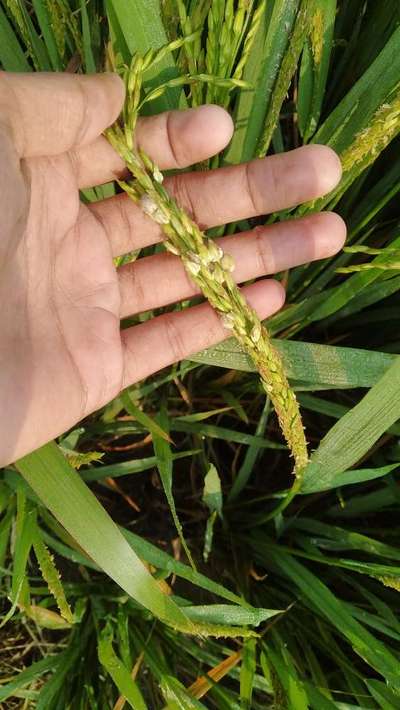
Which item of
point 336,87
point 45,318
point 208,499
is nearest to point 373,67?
point 336,87

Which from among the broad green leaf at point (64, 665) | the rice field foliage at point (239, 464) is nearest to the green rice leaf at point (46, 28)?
the rice field foliage at point (239, 464)

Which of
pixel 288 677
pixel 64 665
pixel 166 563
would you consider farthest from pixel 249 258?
pixel 64 665

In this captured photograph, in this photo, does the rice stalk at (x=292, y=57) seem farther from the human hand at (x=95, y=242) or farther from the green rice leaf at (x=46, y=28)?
the green rice leaf at (x=46, y=28)

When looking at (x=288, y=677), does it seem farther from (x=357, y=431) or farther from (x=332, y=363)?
(x=332, y=363)

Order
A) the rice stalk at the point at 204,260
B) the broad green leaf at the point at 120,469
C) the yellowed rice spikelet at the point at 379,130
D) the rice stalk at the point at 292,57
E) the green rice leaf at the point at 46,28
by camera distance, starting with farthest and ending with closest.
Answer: the broad green leaf at the point at 120,469 < the green rice leaf at the point at 46,28 < the rice stalk at the point at 292,57 < the rice stalk at the point at 204,260 < the yellowed rice spikelet at the point at 379,130

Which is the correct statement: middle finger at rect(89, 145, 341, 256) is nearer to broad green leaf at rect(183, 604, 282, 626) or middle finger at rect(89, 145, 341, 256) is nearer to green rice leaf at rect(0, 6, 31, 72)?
green rice leaf at rect(0, 6, 31, 72)

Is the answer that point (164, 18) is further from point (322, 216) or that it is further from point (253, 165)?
point (322, 216)
